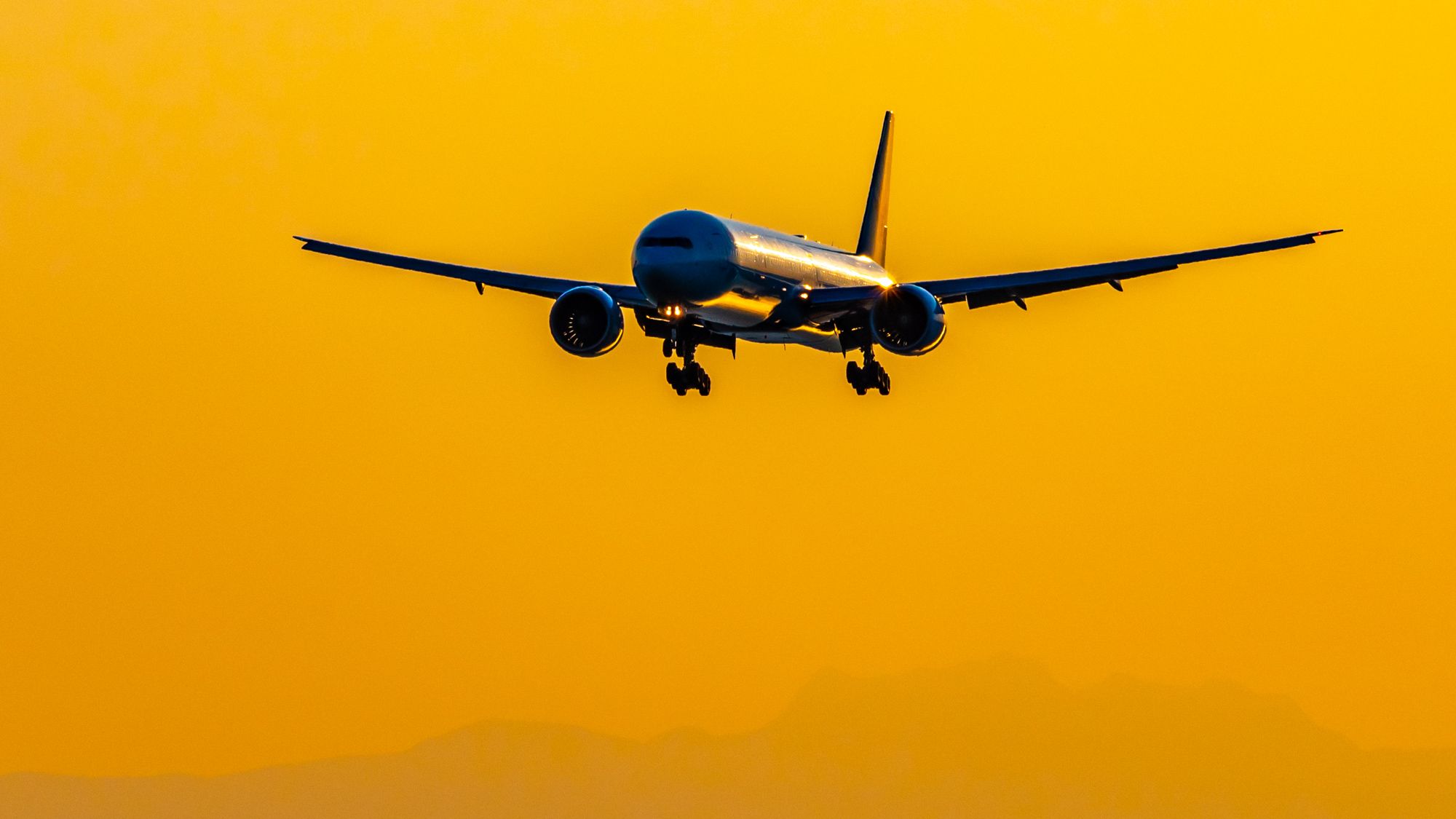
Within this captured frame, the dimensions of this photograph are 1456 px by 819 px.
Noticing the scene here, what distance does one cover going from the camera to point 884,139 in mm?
106750

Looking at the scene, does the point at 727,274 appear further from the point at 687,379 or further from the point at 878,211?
the point at 878,211

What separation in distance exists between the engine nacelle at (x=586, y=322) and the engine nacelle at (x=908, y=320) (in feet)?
30.8

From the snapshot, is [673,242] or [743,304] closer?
[673,242]

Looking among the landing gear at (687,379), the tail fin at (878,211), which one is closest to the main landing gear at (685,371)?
the landing gear at (687,379)

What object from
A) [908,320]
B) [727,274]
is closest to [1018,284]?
[908,320]

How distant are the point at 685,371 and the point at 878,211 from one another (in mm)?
24472

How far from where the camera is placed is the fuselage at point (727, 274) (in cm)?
7331

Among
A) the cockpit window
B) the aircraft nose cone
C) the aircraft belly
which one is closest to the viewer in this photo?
the aircraft nose cone

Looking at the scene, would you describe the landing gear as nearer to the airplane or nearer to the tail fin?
the airplane

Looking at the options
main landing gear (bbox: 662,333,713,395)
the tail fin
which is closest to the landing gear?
main landing gear (bbox: 662,333,713,395)

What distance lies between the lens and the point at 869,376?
8331 centimetres

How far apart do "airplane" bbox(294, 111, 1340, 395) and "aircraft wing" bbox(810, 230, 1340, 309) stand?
0.17 ft

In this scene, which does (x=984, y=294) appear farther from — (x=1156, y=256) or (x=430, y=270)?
(x=430, y=270)

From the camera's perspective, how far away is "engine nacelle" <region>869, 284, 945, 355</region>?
78375mm
